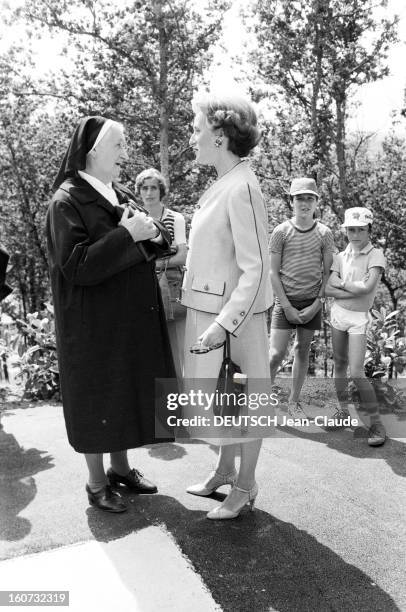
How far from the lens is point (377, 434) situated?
4.38m

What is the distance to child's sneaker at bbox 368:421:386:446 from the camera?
4.22 m

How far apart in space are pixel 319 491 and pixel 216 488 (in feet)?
2.04

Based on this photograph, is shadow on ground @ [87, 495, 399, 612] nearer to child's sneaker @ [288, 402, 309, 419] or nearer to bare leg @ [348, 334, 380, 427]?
bare leg @ [348, 334, 380, 427]

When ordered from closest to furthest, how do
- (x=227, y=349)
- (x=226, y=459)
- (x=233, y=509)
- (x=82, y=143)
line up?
1. (x=227, y=349)
2. (x=82, y=143)
3. (x=233, y=509)
4. (x=226, y=459)

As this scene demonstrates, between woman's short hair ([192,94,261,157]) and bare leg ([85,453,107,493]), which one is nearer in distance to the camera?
woman's short hair ([192,94,261,157])

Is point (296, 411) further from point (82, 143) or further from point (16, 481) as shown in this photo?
point (82, 143)

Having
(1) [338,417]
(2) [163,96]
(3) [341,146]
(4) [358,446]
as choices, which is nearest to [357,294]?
(1) [338,417]

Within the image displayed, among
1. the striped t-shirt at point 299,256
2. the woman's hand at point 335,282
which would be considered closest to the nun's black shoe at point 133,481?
the striped t-shirt at point 299,256

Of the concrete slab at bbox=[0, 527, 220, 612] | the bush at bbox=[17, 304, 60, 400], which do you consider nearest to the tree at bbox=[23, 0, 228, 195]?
the bush at bbox=[17, 304, 60, 400]

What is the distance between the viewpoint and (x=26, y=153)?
23.7 m

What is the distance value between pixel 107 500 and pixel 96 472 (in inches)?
6.2

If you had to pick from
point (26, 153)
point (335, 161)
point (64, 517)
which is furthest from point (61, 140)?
point (64, 517)

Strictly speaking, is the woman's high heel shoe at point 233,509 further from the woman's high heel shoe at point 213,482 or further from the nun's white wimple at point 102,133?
the nun's white wimple at point 102,133

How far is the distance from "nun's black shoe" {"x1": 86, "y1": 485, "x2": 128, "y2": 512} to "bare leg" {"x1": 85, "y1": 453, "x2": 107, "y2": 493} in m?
0.03
